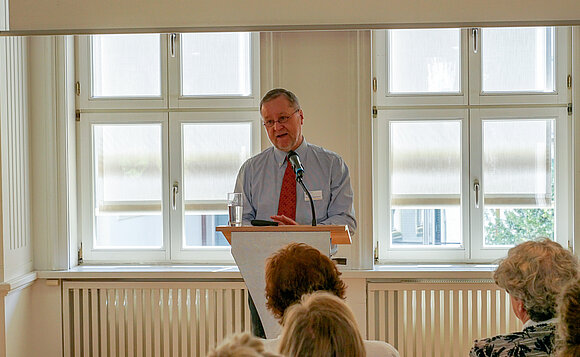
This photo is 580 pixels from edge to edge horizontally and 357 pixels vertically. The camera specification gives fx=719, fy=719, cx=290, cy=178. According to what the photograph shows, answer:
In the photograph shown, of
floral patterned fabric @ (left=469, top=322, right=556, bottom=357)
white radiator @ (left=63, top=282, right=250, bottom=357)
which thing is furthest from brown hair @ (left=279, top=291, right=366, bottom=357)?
white radiator @ (left=63, top=282, right=250, bottom=357)

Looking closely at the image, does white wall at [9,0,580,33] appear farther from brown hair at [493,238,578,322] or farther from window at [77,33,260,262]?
brown hair at [493,238,578,322]

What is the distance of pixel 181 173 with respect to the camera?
16.8 feet

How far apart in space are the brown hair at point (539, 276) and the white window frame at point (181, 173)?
9.46ft

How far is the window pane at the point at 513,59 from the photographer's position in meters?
5.05

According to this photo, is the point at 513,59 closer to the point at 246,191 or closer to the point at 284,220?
the point at 246,191

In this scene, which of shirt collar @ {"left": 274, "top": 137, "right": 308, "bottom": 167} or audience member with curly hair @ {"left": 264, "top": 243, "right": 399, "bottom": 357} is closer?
audience member with curly hair @ {"left": 264, "top": 243, "right": 399, "bottom": 357}

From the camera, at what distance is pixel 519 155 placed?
5043 mm

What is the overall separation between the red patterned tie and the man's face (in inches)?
4.7

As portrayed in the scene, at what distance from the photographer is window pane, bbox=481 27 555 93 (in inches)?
199

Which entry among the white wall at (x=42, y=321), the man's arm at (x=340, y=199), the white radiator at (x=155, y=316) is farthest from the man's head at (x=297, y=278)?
the white wall at (x=42, y=321)

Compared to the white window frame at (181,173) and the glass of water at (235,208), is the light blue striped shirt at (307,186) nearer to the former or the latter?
the glass of water at (235,208)

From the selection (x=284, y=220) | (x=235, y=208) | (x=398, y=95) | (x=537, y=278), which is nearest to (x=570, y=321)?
(x=537, y=278)

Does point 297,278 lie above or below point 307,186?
below

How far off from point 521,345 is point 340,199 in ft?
5.34
